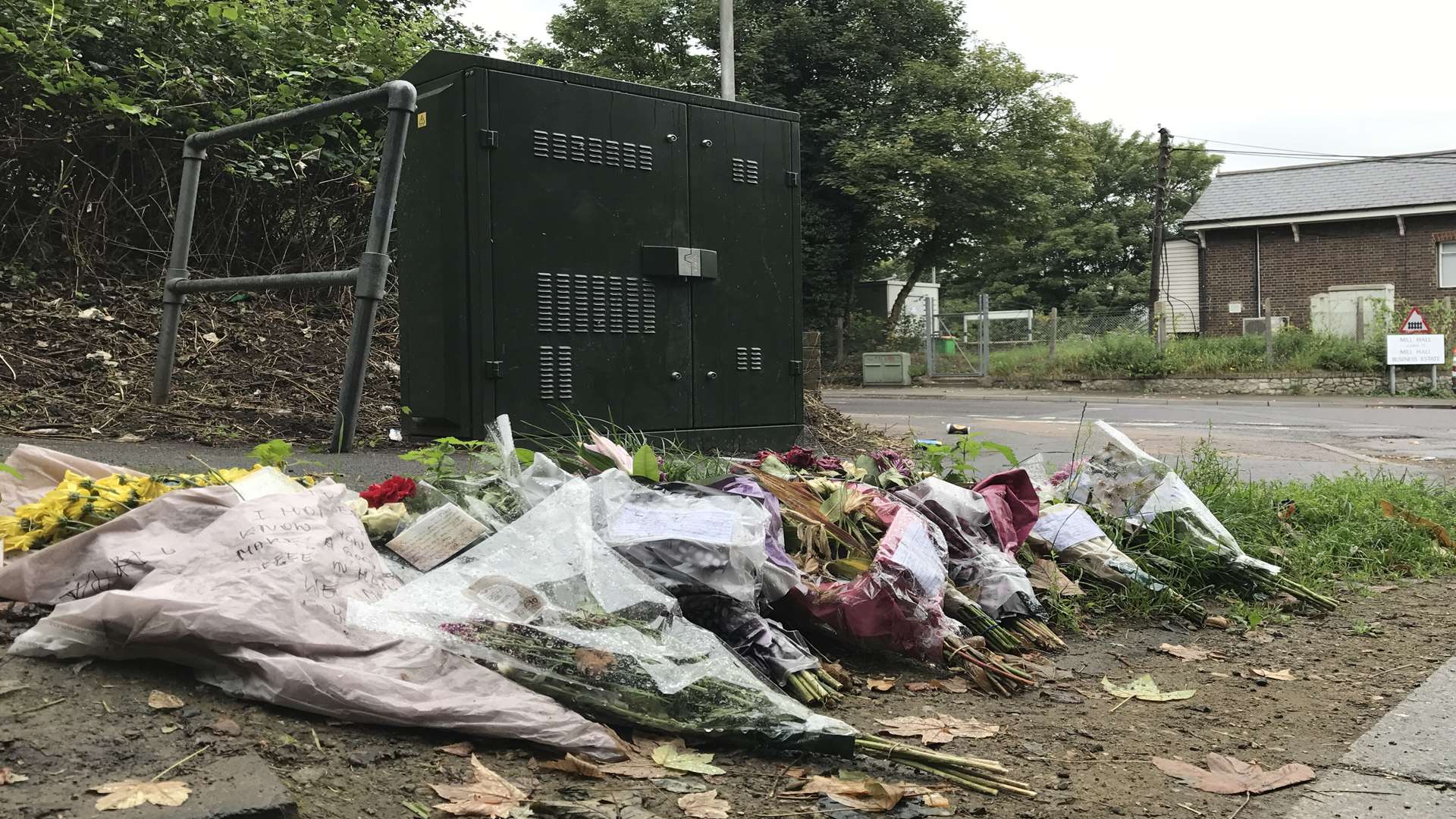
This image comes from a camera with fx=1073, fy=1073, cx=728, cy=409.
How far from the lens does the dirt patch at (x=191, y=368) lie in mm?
5031

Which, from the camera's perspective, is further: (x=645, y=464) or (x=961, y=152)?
(x=961, y=152)

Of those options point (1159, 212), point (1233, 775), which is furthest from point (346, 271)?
point (1159, 212)

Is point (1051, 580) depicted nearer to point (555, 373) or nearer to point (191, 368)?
point (555, 373)

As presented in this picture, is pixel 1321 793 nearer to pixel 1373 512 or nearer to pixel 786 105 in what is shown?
pixel 1373 512

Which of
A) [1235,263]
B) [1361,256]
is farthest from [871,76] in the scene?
[1361,256]

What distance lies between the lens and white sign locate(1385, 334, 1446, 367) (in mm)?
20484

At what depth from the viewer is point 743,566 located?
271cm

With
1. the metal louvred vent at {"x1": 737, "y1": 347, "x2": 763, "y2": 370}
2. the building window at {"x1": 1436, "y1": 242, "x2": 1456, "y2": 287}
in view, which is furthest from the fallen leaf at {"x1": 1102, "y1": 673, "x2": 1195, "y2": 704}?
Result: the building window at {"x1": 1436, "y1": 242, "x2": 1456, "y2": 287}

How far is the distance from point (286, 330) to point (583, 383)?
254cm

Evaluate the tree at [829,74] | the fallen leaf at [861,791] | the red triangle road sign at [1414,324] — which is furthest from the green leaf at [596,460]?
the tree at [829,74]

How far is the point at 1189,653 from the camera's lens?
330 cm

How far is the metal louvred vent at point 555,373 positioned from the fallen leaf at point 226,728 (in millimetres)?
3259

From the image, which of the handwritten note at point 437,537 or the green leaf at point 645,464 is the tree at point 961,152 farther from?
the handwritten note at point 437,537

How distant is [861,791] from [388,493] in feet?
5.41
